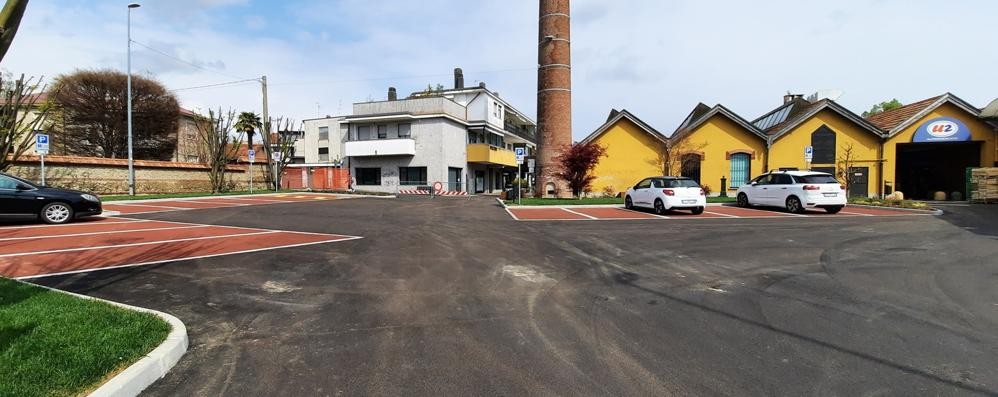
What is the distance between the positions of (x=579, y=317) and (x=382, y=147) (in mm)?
36732

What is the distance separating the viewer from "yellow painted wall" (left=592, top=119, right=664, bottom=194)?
2953 centimetres

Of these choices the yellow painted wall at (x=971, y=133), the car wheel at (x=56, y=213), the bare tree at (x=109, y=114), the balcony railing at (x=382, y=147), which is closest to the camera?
the car wheel at (x=56, y=213)

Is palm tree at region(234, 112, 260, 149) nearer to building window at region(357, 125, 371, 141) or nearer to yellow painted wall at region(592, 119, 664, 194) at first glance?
building window at region(357, 125, 371, 141)

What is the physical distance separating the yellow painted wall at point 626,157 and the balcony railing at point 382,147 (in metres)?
16.3

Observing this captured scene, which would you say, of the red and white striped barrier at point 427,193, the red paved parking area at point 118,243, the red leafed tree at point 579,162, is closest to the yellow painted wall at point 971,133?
the red leafed tree at point 579,162

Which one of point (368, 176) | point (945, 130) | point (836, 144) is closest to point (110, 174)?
point (368, 176)

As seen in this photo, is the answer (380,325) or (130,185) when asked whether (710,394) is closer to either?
(380,325)

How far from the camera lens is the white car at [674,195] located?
16844mm

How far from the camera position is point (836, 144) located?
28109 mm

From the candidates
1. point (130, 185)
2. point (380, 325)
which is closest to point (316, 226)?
point (380, 325)

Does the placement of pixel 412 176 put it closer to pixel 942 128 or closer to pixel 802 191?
pixel 802 191

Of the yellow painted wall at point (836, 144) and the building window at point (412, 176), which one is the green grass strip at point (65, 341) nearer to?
the yellow painted wall at point (836, 144)

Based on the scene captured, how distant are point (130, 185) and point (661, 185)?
2646 cm

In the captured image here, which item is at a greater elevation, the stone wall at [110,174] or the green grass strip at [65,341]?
the stone wall at [110,174]
